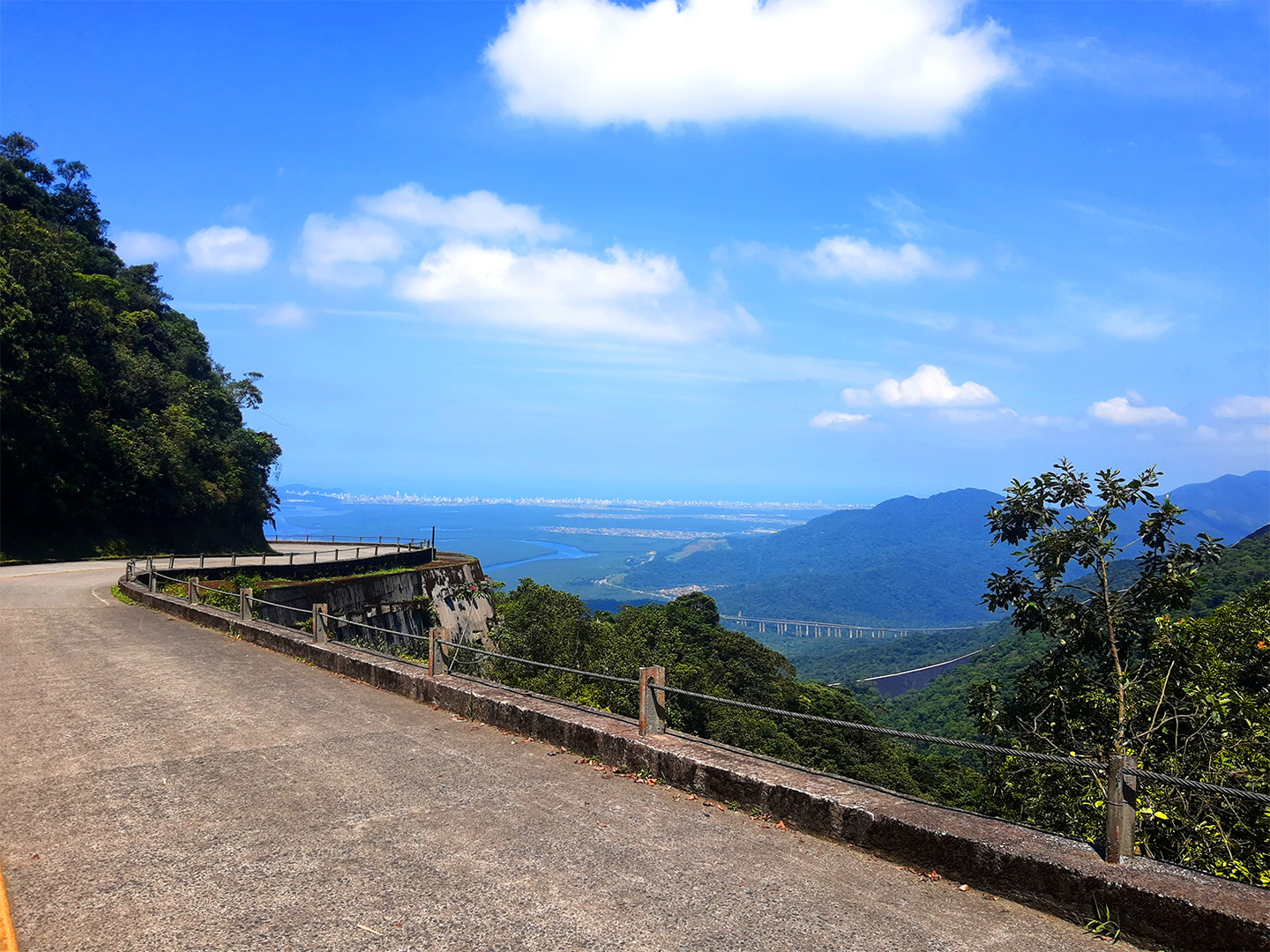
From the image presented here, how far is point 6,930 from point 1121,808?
599cm

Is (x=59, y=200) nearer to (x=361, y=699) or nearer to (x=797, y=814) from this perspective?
(x=361, y=699)

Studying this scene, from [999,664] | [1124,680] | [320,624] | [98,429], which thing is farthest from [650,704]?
[999,664]

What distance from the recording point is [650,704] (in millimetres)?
7406

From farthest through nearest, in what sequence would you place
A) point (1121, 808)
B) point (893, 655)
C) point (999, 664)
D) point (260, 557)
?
point (893, 655) < point (999, 664) < point (260, 557) < point (1121, 808)

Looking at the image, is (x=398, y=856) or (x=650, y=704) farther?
(x=650, y=704)

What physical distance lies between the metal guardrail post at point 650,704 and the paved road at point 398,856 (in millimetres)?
594

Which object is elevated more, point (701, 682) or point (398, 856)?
point (398, 856)

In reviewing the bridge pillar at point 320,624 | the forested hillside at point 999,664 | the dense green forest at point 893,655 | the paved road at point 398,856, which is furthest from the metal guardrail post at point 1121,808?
the dense green forest at point 893,655

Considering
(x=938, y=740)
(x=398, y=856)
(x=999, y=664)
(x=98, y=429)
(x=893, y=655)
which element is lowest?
(x=893, y=655)

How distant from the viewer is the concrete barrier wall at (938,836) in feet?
13.7

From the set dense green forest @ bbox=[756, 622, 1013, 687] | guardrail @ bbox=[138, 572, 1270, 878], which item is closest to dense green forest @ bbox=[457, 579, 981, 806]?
guardrail @ bbox=[138, 572, 1270, 878]

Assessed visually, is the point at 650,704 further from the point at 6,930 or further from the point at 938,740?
the point at 6,930

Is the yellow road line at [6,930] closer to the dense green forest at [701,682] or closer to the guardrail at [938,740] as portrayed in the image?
the guardrail at [938,740]

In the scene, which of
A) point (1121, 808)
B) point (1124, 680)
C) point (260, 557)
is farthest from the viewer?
point (260, 557)
